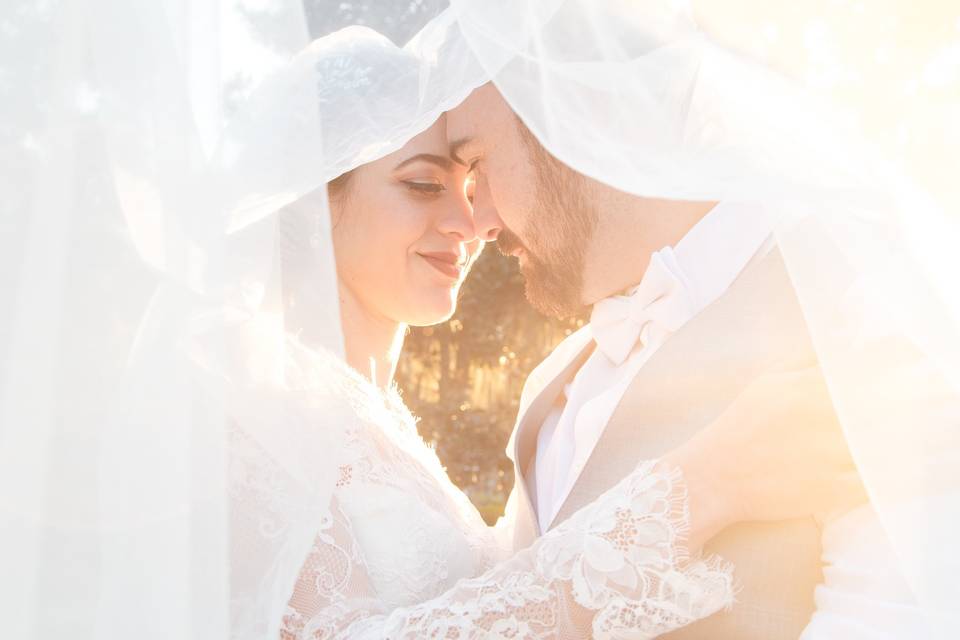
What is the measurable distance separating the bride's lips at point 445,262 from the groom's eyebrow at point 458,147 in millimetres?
361

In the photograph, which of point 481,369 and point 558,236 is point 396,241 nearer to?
point 558,236

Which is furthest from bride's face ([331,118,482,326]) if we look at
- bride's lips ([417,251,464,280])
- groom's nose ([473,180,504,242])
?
groom's nose ([473,180,504,242])

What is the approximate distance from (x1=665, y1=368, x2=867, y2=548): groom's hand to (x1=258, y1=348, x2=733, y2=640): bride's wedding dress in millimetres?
59

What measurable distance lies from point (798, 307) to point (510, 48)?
0.80 meters

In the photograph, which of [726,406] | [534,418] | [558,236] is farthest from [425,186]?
[726,406]

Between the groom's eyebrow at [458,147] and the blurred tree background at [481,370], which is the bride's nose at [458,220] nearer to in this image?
the groom's eyebrow at [458,147]

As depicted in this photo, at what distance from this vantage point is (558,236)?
2.99 meters

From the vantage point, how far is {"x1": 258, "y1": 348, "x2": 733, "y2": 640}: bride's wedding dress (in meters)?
1.94

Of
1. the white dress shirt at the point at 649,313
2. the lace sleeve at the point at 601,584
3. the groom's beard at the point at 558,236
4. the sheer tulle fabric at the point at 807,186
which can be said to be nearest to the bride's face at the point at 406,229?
the groom's beard at the point at 558,236

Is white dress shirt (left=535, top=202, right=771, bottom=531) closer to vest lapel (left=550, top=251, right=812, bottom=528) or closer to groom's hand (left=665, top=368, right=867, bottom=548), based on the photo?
vest lapel (left=550, top=251, right=812, bottom=528)

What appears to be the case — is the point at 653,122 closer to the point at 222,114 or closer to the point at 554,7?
the point at 554,7

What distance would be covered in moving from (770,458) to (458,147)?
157cm

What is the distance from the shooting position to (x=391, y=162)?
3.32 metres

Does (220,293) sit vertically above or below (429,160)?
below
